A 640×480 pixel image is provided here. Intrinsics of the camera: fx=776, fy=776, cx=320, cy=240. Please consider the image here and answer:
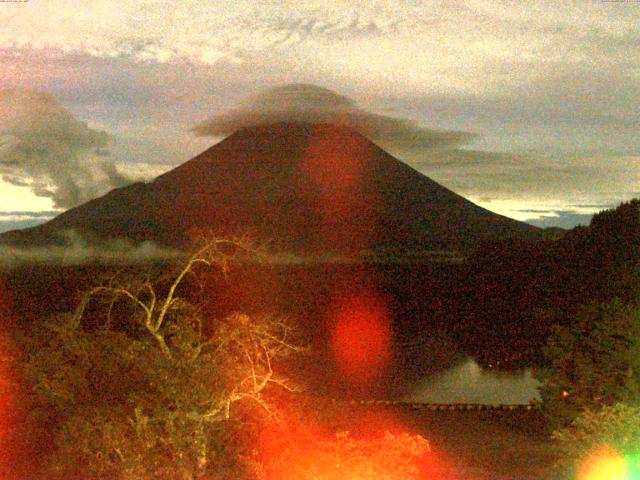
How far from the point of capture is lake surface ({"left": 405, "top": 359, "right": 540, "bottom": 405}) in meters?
16.8

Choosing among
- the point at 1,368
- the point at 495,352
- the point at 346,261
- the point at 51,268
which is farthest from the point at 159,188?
the point at 1,368

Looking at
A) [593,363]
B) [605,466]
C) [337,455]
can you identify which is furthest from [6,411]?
[593,363]

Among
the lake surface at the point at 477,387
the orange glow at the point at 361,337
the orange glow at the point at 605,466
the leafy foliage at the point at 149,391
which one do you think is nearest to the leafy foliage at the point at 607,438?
the orange glow at the point at 605,466

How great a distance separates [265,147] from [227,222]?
59.9 ft

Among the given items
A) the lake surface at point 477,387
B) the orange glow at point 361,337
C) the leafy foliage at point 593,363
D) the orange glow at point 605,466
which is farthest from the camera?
the orange glow at point 361,337

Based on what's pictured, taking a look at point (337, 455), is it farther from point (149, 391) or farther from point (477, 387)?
point (477, 387)

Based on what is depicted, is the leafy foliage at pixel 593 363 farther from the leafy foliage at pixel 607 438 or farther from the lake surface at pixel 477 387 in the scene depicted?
the lake surface at pixel 477 387

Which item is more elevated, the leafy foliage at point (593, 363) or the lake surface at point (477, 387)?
the leafy foliage at point (593, 363)

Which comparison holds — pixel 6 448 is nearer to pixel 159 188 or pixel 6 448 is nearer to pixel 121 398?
pixel 121 398

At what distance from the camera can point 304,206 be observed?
6944 centimetres

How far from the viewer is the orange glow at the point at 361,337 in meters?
21.8

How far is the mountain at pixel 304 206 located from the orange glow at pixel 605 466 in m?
50.3

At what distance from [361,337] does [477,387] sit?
12409 millimetres

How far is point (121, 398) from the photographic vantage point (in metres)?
8.74
